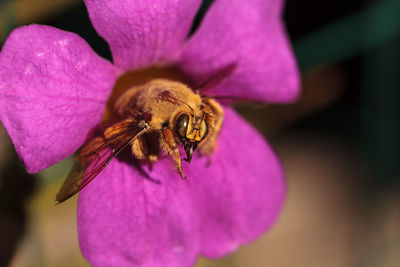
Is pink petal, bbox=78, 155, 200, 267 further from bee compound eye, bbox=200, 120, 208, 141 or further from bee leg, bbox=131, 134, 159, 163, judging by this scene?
bee compound eye, bbox=200, 120, 208, 141

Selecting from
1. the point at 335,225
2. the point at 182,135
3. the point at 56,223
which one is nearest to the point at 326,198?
the point at 335,225

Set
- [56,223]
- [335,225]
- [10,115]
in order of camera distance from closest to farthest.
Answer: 1. [10,115]
2. [56,223]
3. [335,225]

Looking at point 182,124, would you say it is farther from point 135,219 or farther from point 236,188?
point 236,188

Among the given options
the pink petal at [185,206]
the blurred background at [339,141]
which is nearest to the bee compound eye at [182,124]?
the pink petal at [185,206]

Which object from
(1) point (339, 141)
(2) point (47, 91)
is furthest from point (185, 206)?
(1) point (339, 141)

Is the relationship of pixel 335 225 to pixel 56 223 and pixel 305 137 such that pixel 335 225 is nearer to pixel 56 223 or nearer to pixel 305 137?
pixel 305 137
